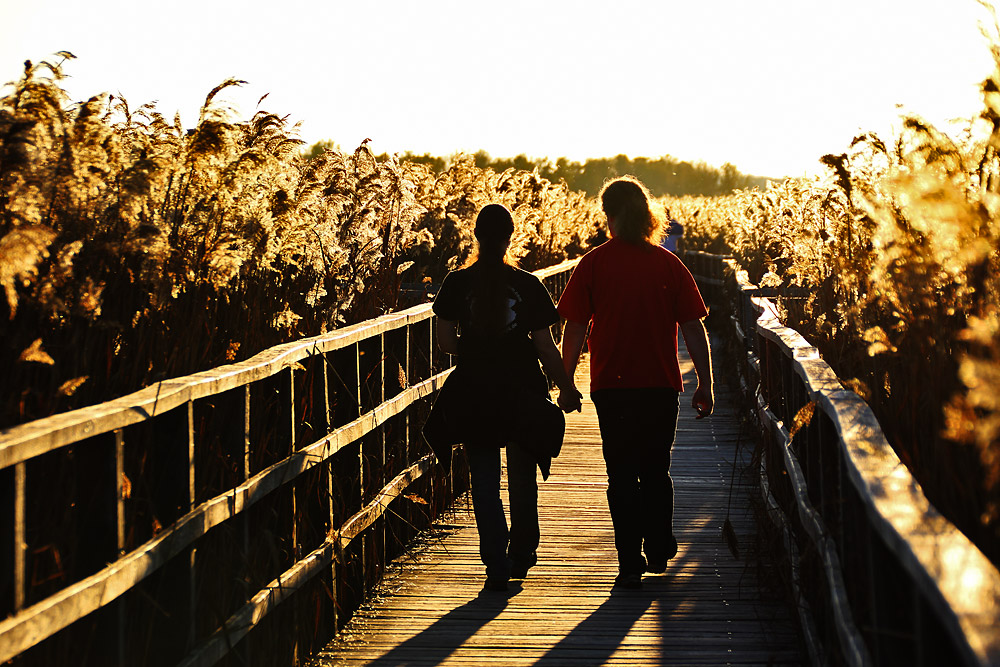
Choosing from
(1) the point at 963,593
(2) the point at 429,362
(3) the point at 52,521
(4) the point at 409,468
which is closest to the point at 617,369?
(4) the point at 409,468

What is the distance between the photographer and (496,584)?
602 cm

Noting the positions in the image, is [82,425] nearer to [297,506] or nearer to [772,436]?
[297,506]

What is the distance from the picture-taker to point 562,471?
30.9 ft

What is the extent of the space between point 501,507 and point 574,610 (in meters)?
0.68

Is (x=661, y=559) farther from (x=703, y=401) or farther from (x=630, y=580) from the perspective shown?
(x=703, y=401)

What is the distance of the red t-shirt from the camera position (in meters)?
5.92

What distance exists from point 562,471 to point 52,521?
21.1ft

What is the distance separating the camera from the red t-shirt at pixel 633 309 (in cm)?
592

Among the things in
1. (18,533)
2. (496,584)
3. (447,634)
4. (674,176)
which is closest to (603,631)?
(447,634)

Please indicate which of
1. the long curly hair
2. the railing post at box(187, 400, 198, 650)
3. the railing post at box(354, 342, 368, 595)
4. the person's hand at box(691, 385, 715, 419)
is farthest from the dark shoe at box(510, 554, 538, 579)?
the railing post at box(187, 400, 198, 650)

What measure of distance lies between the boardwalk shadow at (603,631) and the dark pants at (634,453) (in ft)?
0.72

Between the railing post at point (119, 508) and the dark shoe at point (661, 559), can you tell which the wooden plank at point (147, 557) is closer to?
the railing post at point (119, 508)

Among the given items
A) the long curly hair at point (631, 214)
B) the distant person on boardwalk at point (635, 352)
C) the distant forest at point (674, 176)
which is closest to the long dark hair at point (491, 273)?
the distant person on boardwalk at point (635, 352)

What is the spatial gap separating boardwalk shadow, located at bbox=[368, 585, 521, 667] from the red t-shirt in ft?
3.97
